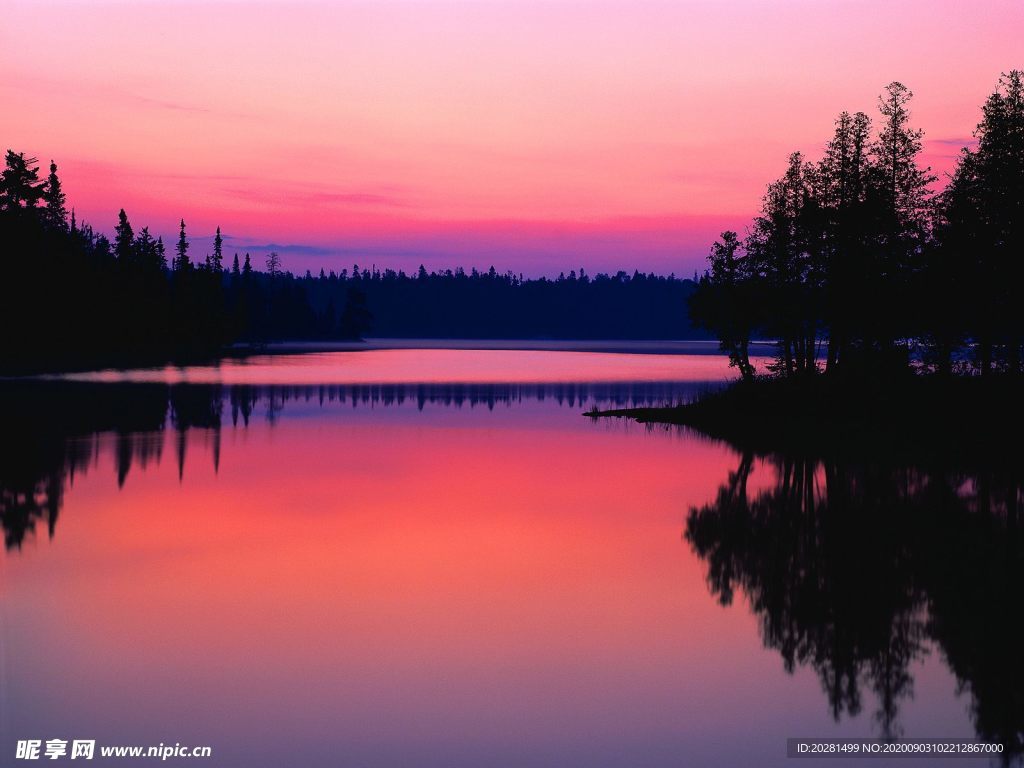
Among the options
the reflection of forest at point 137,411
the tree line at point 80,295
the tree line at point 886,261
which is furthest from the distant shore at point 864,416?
the tree line at point 80,295

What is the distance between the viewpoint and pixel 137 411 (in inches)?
2237

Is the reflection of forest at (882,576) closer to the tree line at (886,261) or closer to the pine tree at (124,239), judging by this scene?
the tree line at (886,261)

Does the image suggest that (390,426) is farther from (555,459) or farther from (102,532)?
(102,532)

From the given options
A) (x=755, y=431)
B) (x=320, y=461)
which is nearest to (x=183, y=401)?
(x=320, y=461)

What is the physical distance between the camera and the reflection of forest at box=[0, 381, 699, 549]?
100ft

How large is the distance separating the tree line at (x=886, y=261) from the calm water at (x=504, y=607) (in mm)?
21990

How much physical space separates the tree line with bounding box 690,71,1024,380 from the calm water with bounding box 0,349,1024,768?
21990 millimetres

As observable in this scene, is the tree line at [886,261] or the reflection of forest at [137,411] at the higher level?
the tree line at [886,261]

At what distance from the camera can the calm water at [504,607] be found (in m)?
12.4

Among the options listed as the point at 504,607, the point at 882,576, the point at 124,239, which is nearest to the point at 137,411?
the point at 504,607

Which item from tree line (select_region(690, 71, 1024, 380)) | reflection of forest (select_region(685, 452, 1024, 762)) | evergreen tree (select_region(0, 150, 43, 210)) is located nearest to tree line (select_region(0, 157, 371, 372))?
evergreen tree (select_region(0, 150, 43, 210))

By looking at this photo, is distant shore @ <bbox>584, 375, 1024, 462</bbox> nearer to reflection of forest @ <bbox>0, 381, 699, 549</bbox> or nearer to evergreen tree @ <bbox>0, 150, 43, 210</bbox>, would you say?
reflection of forest @ <bbox>0, 381, 699, 549</bbox>

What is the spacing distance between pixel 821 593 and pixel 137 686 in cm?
1078

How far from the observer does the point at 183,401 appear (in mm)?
65062
